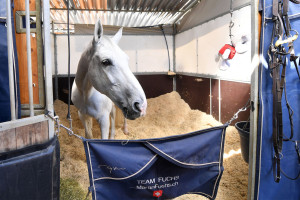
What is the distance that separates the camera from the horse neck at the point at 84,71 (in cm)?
183

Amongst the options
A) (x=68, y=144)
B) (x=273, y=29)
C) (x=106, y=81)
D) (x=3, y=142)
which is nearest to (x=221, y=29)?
(x=273, y=29)

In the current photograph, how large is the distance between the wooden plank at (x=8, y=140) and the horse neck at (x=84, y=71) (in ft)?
3.14

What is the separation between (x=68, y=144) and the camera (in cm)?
312

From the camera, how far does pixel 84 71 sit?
6.59 feet

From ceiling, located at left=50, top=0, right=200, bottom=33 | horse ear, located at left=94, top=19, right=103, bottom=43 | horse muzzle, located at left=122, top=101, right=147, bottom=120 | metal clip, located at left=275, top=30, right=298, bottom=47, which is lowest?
horse muzzle, located at left=122, top=101, right=147, bottom=120

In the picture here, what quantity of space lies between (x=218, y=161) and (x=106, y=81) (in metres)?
1.04

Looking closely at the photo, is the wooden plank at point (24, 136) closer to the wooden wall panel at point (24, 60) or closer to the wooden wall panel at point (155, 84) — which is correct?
the wooden wall panel at point (24, 60)

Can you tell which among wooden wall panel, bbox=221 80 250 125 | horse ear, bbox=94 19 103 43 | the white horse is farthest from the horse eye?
wooden wall panel, bbox=221 80 250 125

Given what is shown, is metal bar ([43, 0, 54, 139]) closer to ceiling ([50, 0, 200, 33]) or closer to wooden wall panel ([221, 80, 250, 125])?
wooden wall panel ([221, 80, 250, 125])

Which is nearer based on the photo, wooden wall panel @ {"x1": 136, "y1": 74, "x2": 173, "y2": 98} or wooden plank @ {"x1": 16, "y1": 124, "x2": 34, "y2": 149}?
wooden plank @ {"x1": 16, "y1": 124, "x2": 34, "y2": 149}

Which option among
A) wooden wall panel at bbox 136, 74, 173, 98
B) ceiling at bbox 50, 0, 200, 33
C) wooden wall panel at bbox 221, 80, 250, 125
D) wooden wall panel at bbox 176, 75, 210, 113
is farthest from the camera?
wooden wall panel at bbox 136, 74, 173, 98

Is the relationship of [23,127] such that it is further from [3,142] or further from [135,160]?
[135,160]

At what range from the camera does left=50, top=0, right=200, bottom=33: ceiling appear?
4.18m

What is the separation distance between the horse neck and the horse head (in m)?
0.14
